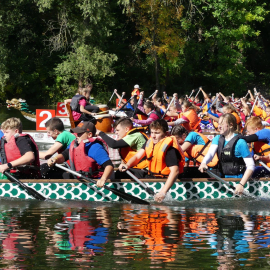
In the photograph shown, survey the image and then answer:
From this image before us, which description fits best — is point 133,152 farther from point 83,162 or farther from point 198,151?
point 198,151

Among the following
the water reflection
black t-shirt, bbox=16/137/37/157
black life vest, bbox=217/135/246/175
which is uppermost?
black t-shirt, bbox=16/137/37/157

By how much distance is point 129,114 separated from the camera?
15203 millimetres

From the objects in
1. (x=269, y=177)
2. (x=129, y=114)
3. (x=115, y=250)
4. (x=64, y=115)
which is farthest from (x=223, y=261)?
(x=64, y=115)

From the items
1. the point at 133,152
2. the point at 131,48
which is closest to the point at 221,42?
the point at 131,48

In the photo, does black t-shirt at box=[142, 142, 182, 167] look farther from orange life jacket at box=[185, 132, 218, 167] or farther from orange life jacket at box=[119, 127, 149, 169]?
orange life jacket at box=[185, 132, 218, 167]

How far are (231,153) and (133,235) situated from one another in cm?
202

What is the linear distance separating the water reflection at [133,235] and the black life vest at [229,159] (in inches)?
17.3

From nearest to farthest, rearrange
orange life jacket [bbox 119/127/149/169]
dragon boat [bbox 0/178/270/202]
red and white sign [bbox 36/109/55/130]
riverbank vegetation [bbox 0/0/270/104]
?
dragon boat [bbox 0/178/270/202]
orange life jacket [bbox 119/127/149/169]
red and white sign [bbox 36/109/55/130]
riverbank vegetation [bbox 0/0/270/104]

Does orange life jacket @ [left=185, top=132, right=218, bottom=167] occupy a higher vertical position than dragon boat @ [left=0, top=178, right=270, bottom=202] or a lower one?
higher

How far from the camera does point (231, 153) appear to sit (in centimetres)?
722

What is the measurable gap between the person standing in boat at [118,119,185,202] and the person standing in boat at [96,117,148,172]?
0.63 ft

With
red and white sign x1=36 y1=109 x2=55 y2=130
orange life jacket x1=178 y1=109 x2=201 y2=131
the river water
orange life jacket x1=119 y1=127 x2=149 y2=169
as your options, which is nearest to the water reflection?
the river water

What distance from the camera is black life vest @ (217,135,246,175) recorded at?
23.5 feet

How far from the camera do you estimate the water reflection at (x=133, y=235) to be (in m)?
4.95
